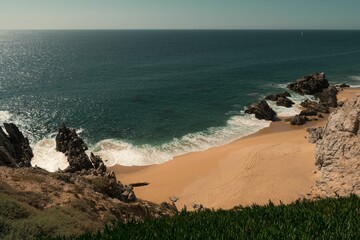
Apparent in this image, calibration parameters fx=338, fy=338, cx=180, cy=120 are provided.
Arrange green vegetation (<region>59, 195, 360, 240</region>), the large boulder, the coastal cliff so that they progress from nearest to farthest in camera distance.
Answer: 1. green vegetation (<region>59, 195, 360, 240</region>)
2. the coastal cliff
3. the large boulder

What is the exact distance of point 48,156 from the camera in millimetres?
44188

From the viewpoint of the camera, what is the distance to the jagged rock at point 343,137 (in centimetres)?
3162

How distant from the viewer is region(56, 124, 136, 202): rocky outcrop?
24039 mm

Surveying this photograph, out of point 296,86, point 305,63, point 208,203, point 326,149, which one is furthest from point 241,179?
point 305,63

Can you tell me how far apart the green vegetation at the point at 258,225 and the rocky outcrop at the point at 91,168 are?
7911mm

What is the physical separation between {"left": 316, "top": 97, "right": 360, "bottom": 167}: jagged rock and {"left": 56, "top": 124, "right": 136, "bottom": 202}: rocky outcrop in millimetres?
19428

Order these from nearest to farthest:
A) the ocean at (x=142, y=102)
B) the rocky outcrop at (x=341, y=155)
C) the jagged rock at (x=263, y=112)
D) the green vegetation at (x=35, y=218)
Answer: the green vegetation at (x=35, y=218) → the rocky outcrop at (x=341, y=155) → the ocean at (x=142, y=102) → the jagged rock at (x=263, y=112)

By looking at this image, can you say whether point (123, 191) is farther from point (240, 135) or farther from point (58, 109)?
point (58, 109)

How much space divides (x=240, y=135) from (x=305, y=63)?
8168cm

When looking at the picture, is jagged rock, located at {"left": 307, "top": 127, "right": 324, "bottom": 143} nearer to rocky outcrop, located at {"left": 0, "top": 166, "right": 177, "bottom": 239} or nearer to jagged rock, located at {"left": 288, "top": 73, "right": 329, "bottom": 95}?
rocky outcrop, located at {"left": 0, "top": 166, "right": 177, "bottom": 239}

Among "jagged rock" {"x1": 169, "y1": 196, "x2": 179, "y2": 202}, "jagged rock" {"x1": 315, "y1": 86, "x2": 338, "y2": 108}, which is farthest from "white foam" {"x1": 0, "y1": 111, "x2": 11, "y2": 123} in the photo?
"jagged rock" {"x1": 315, "y1": 86, "x2": 338, "y2": 108}

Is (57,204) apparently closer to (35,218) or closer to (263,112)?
(35,218)

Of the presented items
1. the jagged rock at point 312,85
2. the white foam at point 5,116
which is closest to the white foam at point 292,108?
the jagged rock at point 312,85

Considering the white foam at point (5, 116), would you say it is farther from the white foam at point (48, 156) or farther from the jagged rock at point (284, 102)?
the jagged rock at point (284, 102)
